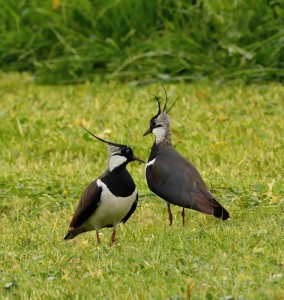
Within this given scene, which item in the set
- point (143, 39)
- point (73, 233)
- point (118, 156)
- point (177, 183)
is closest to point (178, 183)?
point (177, 183)

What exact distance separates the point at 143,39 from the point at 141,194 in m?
5.10

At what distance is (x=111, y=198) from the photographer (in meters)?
6.66

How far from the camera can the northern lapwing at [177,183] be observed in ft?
21.8

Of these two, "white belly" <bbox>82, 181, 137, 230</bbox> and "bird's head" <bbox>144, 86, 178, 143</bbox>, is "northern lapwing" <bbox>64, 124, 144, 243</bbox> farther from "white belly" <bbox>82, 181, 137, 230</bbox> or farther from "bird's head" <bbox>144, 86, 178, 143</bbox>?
"bird's head" <bbox>144, 86, 178, 143</bbox>

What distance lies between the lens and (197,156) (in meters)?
9.09

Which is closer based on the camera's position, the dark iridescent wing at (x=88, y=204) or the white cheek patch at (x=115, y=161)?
the dark iridescent wing at (x=88, y=204)

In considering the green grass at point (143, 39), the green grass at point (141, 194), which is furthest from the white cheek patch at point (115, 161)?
the green grass at point (143, 39)

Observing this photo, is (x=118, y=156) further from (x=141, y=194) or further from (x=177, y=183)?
(x=141, y=194)

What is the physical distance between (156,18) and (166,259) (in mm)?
7329

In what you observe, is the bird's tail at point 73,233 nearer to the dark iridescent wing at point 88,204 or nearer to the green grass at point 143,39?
the dark iridescent wing at point 88,204

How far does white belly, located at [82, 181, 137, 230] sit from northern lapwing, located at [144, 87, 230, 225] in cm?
23

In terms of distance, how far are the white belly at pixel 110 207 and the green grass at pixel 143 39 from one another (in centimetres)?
542

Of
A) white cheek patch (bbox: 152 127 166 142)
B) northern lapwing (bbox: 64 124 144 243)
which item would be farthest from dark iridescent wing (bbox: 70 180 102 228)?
white cheek patch (bbox: 152 127 166 142)

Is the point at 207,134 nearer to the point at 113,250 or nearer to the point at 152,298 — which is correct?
the point at 113,250
